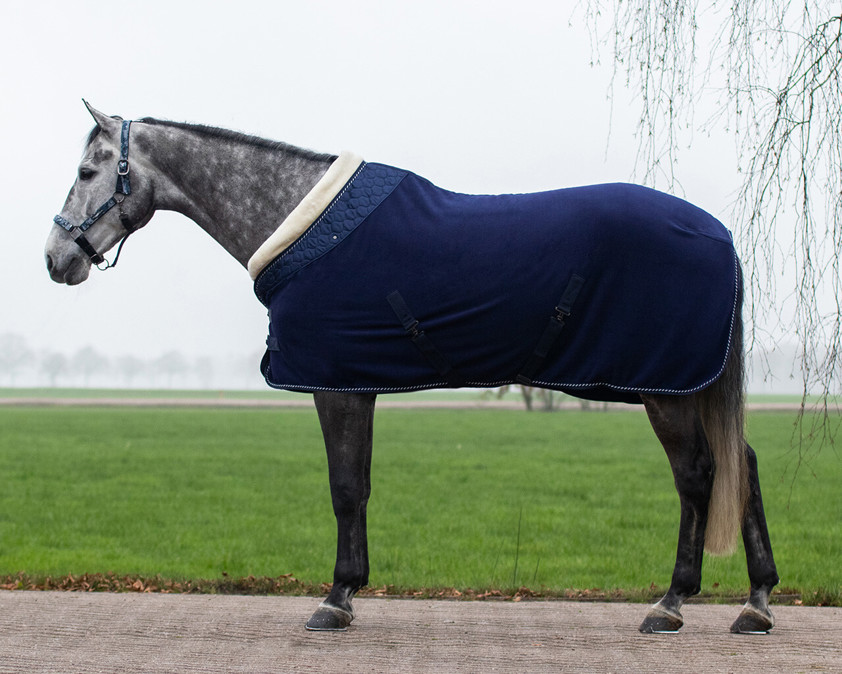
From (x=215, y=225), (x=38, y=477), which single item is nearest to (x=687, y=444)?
(x=215, y=225)

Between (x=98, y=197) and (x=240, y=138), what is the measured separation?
2.49 ft

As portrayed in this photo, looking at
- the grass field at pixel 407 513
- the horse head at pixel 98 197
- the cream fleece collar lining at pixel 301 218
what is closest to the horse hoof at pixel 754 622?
the grass field at pixel 407 513

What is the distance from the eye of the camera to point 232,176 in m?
4.29

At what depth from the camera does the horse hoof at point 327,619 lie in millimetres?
4137

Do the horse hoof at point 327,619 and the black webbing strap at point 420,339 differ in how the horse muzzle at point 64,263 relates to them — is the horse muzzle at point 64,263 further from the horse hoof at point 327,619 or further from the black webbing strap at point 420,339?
the horse hoof at point 327,619

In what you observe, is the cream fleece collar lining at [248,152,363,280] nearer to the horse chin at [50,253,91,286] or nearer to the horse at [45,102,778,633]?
the horse at [45,102,778,633]

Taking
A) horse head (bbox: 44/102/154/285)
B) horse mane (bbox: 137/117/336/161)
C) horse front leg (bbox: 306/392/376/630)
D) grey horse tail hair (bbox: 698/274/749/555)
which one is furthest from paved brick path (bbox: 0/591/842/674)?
horse mane (bbox: 137/117/336/161)

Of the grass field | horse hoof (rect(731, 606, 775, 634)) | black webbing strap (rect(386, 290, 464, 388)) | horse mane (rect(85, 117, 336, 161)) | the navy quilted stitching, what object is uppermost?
horse mane (rect(85, 117, 336, 161))

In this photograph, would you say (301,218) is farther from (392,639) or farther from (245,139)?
(392,639)

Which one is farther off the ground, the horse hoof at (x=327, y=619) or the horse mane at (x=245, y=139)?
the horse mane at (x=245, y=139)

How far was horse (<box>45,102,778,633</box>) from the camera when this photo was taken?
403 cm

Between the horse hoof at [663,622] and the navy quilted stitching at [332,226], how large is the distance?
2379 millimetres

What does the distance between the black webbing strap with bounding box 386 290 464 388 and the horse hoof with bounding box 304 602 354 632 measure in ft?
4.08

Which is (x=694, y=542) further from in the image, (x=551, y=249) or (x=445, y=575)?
(x=445, y=575)
